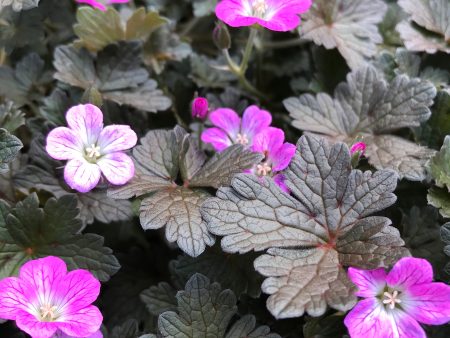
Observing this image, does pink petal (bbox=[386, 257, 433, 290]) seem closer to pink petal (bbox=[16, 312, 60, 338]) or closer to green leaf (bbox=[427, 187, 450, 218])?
green leaf (bbox=[427, 187, 450, 218])

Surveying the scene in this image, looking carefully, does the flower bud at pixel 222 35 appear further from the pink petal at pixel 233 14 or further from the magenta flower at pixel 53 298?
the magenta flower at pixel 53 298

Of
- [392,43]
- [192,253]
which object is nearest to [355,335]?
[192,253]

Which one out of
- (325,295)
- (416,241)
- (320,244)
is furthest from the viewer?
(416,241)

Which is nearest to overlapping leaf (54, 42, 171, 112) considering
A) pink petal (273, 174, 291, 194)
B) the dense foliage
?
the dense foliage

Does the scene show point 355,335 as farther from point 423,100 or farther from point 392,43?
point 392,43

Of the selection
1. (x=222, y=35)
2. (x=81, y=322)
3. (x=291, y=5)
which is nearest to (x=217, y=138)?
(x=222, y=35)
